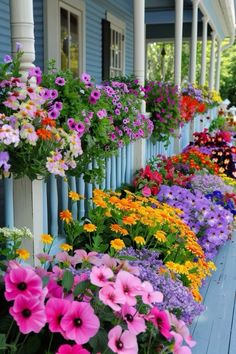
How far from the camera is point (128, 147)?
4.37 m

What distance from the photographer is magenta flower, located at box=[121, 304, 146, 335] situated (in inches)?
57.3

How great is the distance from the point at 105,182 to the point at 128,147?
64cm

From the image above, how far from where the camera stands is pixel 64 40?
6.52 metres

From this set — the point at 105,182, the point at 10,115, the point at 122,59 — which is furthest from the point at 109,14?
the point at 10,115

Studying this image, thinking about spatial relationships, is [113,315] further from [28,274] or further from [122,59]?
[122,59]

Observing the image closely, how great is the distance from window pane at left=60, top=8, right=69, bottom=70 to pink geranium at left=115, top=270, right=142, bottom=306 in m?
5.38

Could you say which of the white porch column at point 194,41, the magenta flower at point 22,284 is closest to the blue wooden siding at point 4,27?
the white porch column at point 194,41

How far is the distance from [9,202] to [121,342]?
1.22 m

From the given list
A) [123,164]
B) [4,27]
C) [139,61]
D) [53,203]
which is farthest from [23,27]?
[4,27]

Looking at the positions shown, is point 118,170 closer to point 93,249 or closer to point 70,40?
point 93,249

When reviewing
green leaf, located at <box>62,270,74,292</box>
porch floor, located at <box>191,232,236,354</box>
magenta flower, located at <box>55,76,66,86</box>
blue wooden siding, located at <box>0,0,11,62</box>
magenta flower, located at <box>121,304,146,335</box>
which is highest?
blue wooden siding, located at <box>0,0,11,62</box>

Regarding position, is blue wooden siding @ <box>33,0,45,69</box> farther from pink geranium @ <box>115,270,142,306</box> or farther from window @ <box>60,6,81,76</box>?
pink geranium @ <box>115,270,142,306</box>

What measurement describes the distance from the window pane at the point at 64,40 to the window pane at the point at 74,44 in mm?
196

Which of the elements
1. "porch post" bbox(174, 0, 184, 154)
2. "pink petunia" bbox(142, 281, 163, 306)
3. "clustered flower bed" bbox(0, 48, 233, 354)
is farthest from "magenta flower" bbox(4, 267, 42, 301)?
"porch post" bbox(174, 0, 184, 154)
